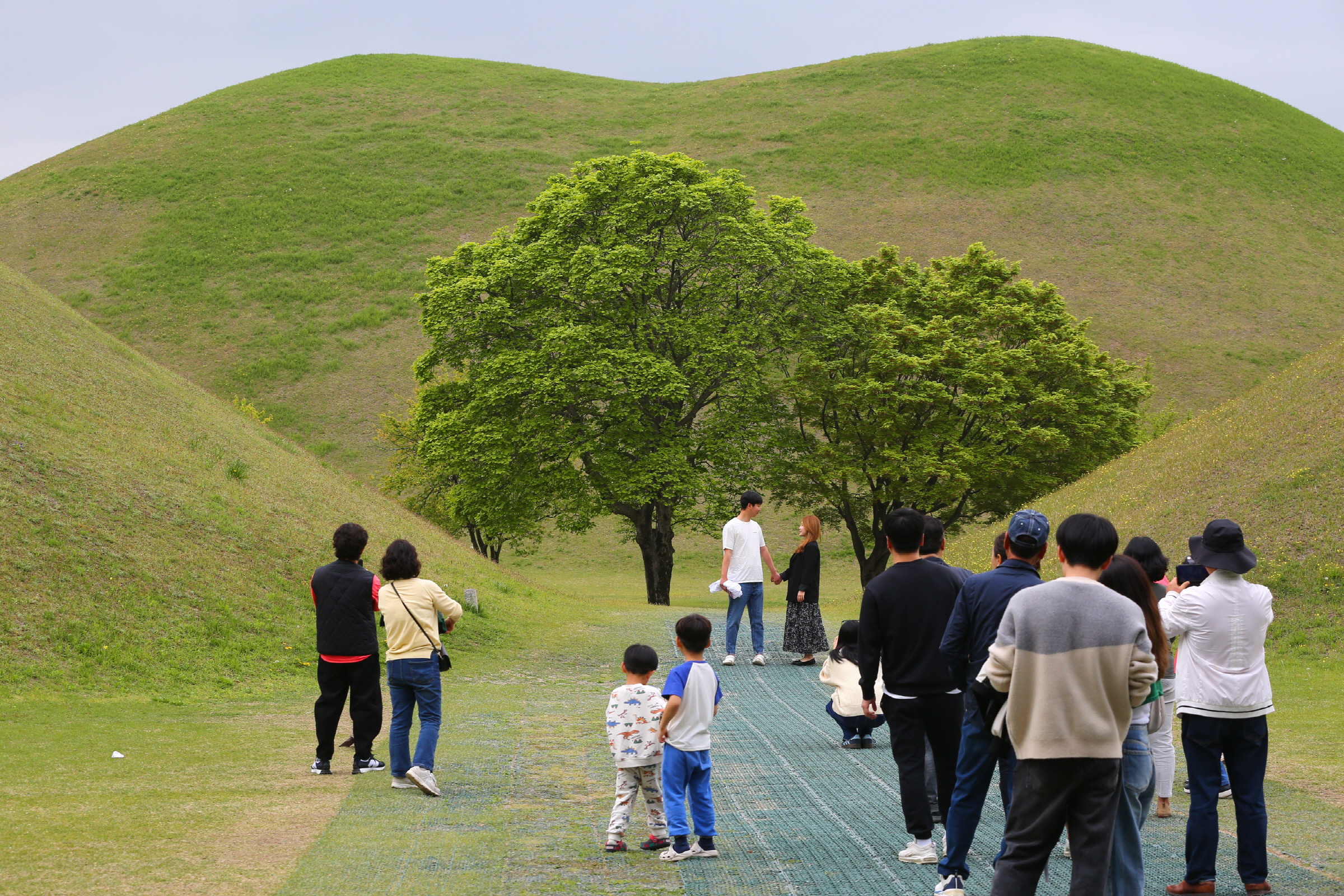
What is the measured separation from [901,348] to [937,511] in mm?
6818

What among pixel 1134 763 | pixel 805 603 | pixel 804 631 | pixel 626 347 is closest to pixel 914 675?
pixel 1134 763

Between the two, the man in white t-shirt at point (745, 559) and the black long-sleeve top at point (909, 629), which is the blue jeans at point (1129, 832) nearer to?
the black long-sleeve top at point (909, 629)

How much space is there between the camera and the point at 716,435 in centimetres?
3144

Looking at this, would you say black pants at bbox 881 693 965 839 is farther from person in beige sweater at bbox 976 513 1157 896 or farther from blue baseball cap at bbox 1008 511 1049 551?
person in beige sweater at bbox 976 513 1157 896

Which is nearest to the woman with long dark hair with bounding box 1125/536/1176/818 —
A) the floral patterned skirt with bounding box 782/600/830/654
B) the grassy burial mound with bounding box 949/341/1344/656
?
the floral patterned skirt with bounding box 782/600/830/654

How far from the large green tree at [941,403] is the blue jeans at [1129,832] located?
25.7 metres

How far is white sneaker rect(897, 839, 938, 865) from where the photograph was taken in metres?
6.49

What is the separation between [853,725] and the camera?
1011 cm

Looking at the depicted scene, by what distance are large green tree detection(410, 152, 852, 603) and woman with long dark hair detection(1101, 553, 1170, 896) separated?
23.3 m

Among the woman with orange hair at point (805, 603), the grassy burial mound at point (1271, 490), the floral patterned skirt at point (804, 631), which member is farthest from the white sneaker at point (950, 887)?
the grassy burial mound at point (1271, 490)

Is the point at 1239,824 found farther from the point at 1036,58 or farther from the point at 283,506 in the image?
the point at 1036,58

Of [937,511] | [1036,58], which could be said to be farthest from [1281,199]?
[937,511]

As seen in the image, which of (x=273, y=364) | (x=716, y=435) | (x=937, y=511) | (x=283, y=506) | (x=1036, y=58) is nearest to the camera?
(x=283, y=506)

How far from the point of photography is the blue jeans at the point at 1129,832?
5.00 meters
